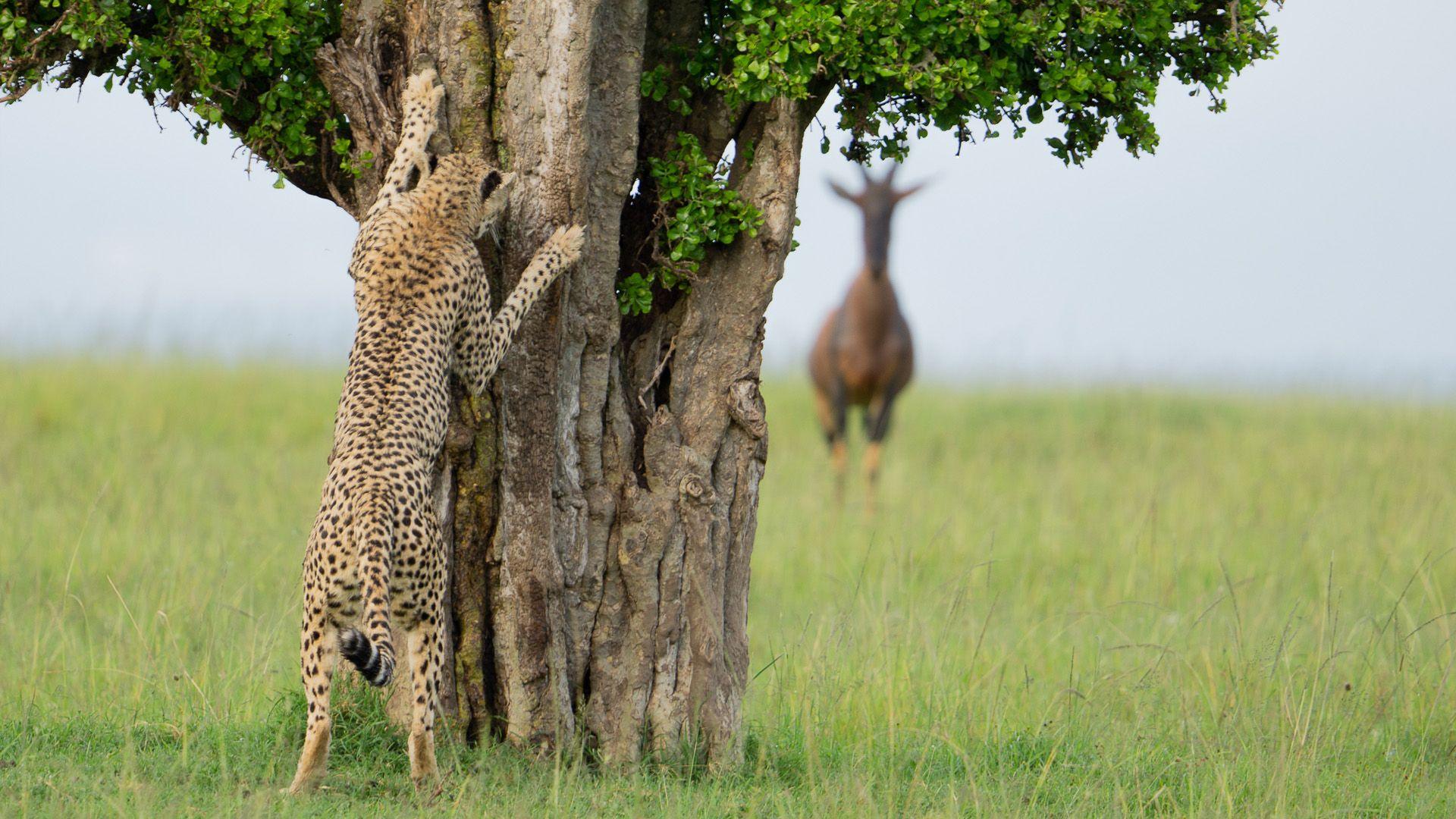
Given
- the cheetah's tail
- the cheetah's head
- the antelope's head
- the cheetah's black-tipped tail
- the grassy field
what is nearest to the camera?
the cheetah's black-tipped tail

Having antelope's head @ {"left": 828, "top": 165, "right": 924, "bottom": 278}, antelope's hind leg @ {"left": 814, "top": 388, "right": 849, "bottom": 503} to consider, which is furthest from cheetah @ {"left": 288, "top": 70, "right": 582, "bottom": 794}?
antelope's head @ {"left": 828, "top": 165, "right": 924, "bottom": 278}

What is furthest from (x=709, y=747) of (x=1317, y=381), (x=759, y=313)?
(x=1317, y=381)

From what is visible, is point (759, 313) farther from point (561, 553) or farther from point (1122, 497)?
point (1122, 497)

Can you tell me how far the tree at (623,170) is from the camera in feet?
16.5

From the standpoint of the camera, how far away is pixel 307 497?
36.6 feet

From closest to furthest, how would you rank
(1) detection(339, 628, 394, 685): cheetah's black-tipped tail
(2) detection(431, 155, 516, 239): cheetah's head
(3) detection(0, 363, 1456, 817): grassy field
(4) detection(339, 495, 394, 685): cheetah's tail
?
(1) detection(339, 628, 394, 685): cheetah's black-tipped tail < (4) detection(339, 495, 394, 685): cheetah's tail < (2) detection(431, 155, 516, 239): cheetah's head < (3) detection(0, 363, 1456, 817): grassy field

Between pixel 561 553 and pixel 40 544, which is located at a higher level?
pixel 561 553

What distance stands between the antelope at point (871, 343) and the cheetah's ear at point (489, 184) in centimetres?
894

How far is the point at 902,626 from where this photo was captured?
7.10 meters

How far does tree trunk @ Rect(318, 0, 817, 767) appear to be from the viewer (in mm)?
5035

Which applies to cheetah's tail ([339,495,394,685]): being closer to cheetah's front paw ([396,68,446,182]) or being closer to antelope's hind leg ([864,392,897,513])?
cheetah's front paw ([396,68,446,182])

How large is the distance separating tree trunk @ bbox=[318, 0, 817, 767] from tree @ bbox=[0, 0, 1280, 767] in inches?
0.4

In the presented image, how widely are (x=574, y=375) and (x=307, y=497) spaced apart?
6651 millimetres

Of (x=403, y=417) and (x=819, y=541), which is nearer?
(x=403, y=417)
